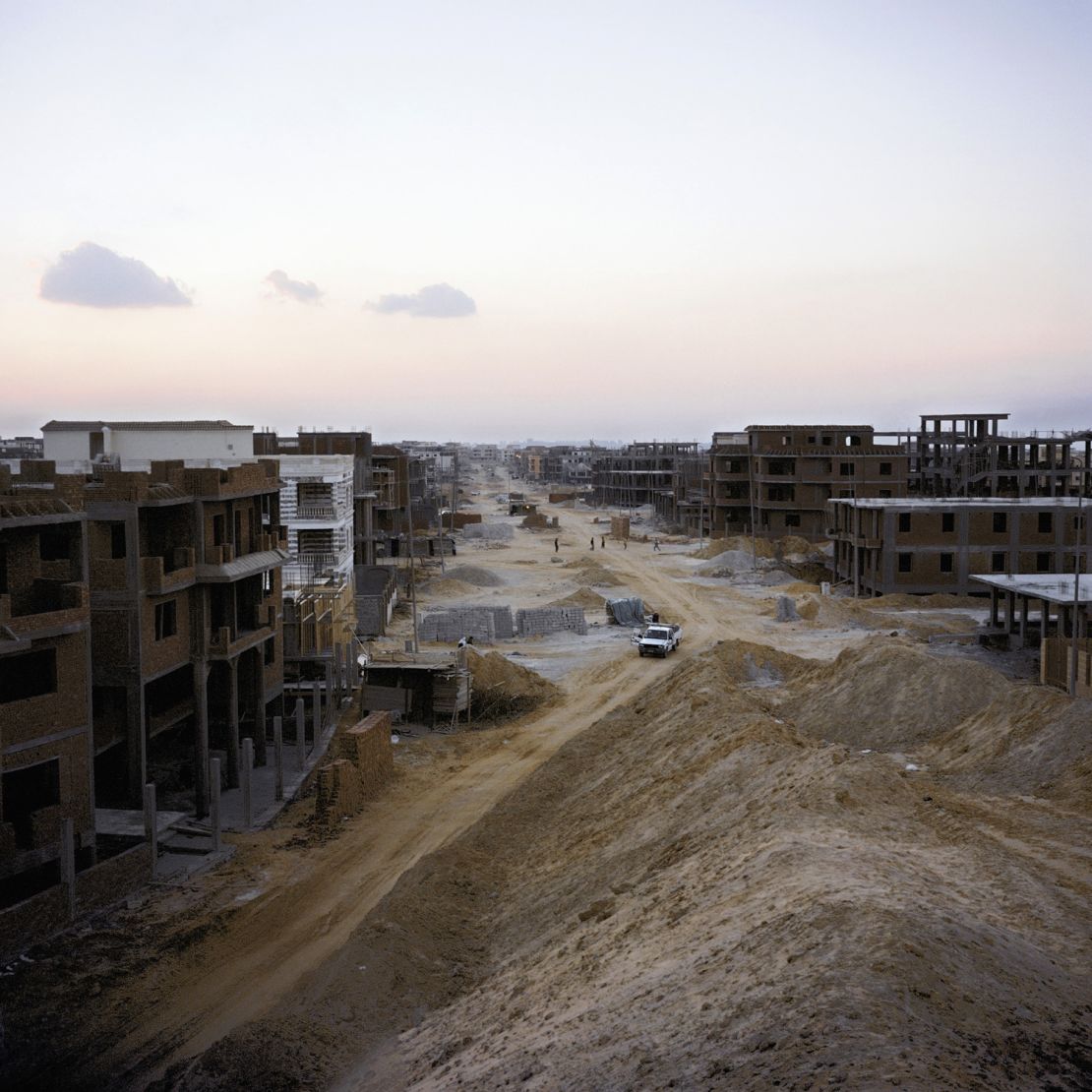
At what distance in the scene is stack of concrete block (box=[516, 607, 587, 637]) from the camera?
5338 cm

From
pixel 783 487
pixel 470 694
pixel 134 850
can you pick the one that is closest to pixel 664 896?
pixel 134 850

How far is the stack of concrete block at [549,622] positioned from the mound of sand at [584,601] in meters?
7.42

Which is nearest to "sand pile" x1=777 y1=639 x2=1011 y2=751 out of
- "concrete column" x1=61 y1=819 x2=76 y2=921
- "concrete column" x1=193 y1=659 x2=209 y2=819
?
"concrete column" x1=193 y1=659 x2=209 y2=819

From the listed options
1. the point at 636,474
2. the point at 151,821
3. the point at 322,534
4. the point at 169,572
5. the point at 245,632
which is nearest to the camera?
the point at 151,821

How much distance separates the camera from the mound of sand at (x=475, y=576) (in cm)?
7212

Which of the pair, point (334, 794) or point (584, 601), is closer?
point (334, 794)

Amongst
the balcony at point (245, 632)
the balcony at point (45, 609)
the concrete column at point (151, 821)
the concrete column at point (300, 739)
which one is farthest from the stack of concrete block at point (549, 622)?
the balcony at point (45, 609)

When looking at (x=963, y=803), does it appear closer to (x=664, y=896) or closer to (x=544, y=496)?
(x=664, y=896)

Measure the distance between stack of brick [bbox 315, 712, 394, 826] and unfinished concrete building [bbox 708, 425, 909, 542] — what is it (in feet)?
201

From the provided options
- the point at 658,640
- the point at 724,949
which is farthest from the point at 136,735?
the point at 658,640

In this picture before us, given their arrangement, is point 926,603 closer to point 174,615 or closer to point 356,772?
point 356,772

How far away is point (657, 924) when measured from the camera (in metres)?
16.5

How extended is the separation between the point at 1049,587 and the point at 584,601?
28.7 m

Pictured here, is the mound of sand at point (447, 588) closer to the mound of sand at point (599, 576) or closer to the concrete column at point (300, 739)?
the mound of sand at point (599, 576)
